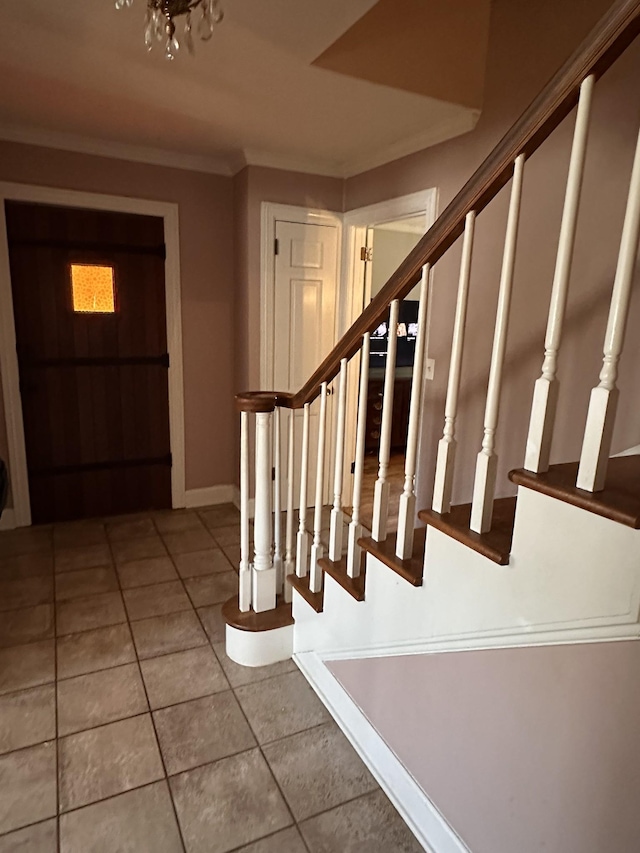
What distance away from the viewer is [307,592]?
203cm

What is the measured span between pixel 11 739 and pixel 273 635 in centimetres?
96

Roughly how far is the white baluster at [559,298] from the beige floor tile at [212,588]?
2.02 metres

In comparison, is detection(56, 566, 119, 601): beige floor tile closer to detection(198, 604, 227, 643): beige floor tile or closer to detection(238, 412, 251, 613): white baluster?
detection(198, 604, 227, 643): beige floor tile

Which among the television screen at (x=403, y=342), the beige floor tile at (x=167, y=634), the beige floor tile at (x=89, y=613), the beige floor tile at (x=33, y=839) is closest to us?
the beige floor tile at (x=33, y=839)

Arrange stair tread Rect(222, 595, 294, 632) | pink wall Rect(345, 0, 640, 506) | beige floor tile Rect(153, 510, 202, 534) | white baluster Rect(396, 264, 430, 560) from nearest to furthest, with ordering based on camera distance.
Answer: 1. white baluster Rect(396, 264, 430, 560)
2. pink wall Rect(345, 0, 640, 506)
3. stair tread Rect(222, 595, 294, 632)
4. beige floor tile Rect(153, 510, 202, 534)

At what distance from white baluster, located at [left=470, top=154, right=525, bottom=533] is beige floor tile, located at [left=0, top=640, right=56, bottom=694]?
1875mm

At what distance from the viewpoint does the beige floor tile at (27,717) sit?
5.84 ft

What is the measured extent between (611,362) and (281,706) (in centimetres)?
172

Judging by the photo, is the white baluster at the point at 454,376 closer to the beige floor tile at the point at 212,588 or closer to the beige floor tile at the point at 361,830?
the beige floor tile at the point at 361,830

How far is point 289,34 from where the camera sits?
70.1 inches

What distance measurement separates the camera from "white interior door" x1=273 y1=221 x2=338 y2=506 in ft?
11.0

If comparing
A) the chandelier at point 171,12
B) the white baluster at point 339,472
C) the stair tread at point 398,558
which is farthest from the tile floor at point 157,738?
the chandelier at point 171,12

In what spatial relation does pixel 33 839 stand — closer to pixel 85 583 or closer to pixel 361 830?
pixel 361 830

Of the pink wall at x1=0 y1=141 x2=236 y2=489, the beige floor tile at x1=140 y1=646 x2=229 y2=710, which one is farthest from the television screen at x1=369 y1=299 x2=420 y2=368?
the beige floor tile at x1=140 y1=646 x2=229 y2=710
